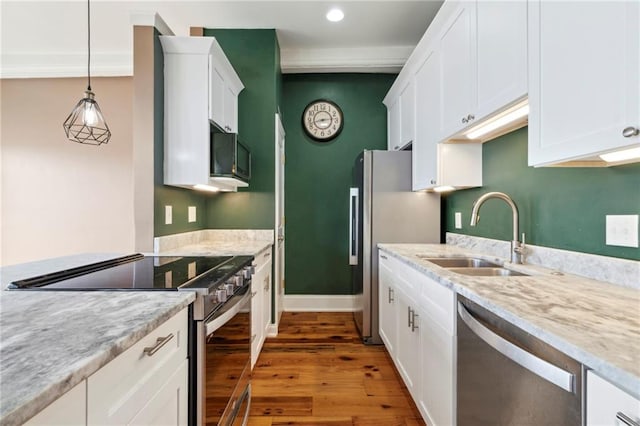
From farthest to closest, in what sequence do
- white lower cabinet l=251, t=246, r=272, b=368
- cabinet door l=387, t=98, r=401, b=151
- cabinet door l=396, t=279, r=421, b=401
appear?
cabinet door l=387, t=98, r=401, b=151, white lower cabinet l=251, t=246, r=272, b=368, cabinet door l=396, t=279, r=421, b=401

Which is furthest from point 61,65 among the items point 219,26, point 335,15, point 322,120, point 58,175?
point 335,15

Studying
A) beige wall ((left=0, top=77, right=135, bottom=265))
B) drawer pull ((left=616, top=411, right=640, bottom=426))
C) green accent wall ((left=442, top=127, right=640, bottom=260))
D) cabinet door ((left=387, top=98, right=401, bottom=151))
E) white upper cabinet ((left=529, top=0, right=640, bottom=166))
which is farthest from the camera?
beige wall ((left=0, top=77, right=135, bottom=265))

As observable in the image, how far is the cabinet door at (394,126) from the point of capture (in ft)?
10.1

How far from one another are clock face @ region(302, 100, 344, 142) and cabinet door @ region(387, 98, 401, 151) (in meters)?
0.57

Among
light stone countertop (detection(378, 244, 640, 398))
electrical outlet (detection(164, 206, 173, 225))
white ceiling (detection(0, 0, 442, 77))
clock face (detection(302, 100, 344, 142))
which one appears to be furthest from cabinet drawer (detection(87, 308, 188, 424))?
clock face (detection(302, 100, 344, 142))

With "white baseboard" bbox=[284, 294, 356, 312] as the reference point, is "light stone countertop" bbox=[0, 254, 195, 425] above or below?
above

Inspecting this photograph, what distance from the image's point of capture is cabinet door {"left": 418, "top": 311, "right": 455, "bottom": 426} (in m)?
1.27

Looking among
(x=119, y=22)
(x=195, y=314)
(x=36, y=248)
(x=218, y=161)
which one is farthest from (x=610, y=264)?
(x=36, y=248)

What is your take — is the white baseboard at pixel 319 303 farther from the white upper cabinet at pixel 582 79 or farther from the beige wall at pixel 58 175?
the white upper cabinet at pixel 582 79

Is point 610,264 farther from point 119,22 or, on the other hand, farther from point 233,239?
point 119,22

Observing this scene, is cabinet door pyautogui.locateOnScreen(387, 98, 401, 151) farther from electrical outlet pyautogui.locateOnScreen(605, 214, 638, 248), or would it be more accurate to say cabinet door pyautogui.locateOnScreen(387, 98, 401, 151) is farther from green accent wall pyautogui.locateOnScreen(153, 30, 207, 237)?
green accent wall pyautogui.locateOnScreen(153, 30, 207, 237)

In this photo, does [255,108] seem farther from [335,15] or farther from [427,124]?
[427,124]

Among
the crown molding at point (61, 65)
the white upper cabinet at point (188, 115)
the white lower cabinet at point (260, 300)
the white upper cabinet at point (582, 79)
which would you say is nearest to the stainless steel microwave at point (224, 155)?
the white upper cabinet at point (188, 115)

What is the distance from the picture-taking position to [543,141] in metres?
1.11
